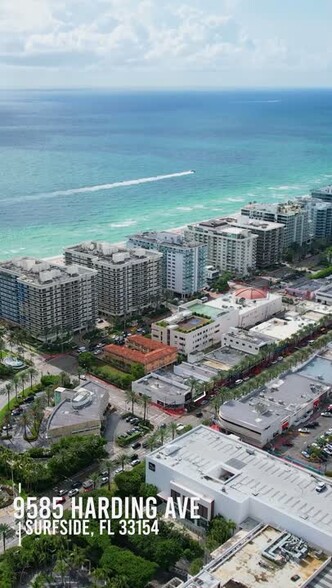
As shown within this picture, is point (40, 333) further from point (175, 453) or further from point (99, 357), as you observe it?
point (175, 453)

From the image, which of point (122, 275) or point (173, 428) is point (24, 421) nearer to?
point (173, 428)

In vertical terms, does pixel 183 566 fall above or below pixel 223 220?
below

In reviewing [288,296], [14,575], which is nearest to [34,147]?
[288,296]

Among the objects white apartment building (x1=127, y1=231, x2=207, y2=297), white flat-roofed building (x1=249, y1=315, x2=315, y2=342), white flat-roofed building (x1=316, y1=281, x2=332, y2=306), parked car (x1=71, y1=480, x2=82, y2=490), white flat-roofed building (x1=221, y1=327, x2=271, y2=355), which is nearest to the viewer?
parked car (x1=71, y1=480, x2=82, y2=490)

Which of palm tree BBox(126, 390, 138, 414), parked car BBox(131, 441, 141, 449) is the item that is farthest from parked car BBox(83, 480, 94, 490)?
palm tree BBox(126, 390, 138, 414)

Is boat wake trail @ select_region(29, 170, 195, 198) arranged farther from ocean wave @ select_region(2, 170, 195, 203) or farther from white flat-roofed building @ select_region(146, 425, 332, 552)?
white flat-roofed building @ select_region(146, 425, 332, 552)

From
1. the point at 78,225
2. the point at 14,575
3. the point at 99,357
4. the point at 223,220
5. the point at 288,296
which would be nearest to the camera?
the point at 14,575

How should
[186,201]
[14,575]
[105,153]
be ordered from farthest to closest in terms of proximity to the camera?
[105,153]
[186,201]
[14,575]
